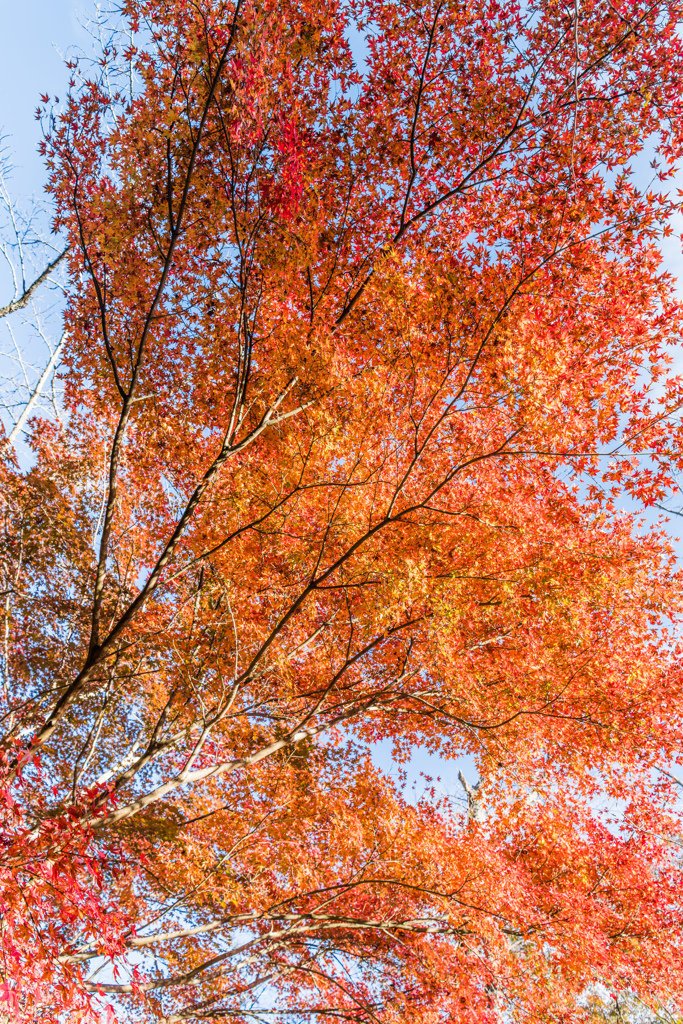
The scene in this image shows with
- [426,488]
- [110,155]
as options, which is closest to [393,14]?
[110,155]

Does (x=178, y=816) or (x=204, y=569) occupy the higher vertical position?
(x=204, y=569)

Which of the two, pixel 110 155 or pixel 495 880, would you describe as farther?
pixel 495 880

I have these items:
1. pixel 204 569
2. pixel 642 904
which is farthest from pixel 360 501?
pixel 642 904

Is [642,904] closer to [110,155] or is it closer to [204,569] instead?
[204,569]

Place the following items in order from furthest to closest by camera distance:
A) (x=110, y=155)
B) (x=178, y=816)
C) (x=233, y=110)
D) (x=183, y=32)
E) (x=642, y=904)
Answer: (x=178, y=816) → (x=642, y=904) → (x=110, y=155) → (x=183, y=32) → (x=233, y=110)

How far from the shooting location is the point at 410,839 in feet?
28.1

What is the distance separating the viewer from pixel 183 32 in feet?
18.6

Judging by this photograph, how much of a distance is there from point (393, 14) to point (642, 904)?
50.2 ft

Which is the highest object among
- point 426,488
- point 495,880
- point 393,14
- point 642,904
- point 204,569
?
point 393,14

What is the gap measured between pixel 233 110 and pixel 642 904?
14.0m

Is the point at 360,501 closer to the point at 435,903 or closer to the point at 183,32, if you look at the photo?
the point at 183,32

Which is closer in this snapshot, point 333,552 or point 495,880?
point 333,552

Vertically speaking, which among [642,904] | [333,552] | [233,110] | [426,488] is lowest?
[642,904]

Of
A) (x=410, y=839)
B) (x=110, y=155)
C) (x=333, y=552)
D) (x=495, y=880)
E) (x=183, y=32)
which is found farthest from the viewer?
(x=410, y=839)
